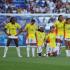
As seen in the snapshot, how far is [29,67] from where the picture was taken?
16.4 metres

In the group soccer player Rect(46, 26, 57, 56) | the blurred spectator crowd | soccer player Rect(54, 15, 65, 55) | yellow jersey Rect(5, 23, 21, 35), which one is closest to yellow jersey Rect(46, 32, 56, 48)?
soccer player Rect(46, 26, 57, 56)

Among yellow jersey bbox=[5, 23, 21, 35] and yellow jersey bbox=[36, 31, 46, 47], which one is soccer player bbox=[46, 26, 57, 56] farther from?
yellow jersey bbox=[5, 23, 21, 35]

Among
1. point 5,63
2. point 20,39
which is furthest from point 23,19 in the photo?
point 5,63

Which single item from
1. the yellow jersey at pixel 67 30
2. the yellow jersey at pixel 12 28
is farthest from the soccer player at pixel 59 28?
the yellow jersey at pixel 12 28

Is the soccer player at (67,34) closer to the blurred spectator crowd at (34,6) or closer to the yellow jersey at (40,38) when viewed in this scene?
the yellow jersey at (40,38)

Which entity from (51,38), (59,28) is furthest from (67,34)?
(51,38)

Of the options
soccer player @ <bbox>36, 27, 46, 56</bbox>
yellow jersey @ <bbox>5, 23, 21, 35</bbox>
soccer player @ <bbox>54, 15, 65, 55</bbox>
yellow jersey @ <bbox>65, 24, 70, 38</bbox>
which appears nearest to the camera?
yellow jersey @ <bbox>5, 23, 21, 35</bbox>

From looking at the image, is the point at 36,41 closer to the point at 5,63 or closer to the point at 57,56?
the point at 57,56

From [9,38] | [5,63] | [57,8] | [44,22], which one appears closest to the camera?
[5,63]

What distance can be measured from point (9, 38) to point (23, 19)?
6444mm

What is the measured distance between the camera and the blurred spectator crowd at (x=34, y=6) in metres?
31.5

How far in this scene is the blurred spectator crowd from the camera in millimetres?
31464

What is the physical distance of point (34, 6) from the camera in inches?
1280

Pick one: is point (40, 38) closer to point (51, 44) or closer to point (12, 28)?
point (51, 44)
